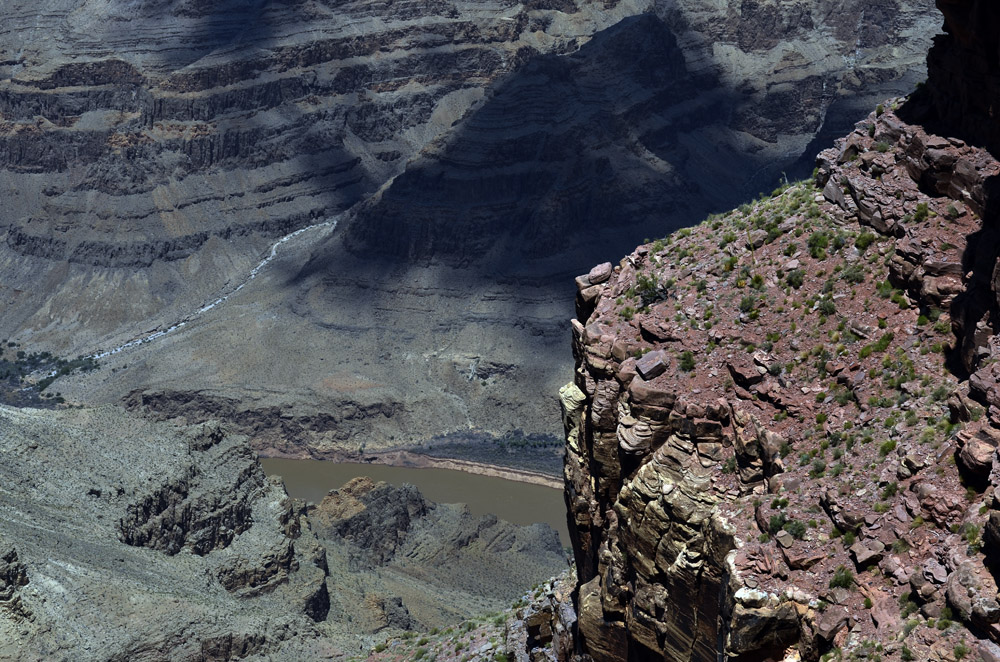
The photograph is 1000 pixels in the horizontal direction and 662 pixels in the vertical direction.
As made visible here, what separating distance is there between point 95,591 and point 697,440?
144 ft

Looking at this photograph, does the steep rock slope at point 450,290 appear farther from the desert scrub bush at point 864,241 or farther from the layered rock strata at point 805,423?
the desert scrub bush at point 864,241

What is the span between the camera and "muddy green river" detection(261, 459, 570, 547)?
127188 millimetres

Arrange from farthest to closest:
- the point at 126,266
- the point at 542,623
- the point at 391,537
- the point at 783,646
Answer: the point at 126,266
the point at 391,537
the point at 542,623
the point at 783,646

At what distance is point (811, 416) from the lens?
32781 mm

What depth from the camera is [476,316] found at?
6570 inches

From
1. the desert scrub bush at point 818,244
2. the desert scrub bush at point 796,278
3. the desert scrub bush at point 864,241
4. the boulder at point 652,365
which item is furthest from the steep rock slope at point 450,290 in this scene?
the desert scrub bush at point 864,241

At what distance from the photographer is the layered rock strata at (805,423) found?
28234 mm

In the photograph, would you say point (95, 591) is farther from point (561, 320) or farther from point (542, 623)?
point (561, 320)

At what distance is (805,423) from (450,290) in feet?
461

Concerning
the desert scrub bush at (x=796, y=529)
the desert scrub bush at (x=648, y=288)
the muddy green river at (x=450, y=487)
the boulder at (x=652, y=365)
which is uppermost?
the desert scrub bush at (x=648, y=288)

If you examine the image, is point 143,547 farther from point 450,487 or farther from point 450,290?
point 450,290

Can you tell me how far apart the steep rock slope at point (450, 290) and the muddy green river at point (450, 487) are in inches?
168

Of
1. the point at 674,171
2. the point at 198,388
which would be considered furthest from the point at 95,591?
the point at 674,171

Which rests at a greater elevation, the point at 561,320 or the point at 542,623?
the point at 542,623
